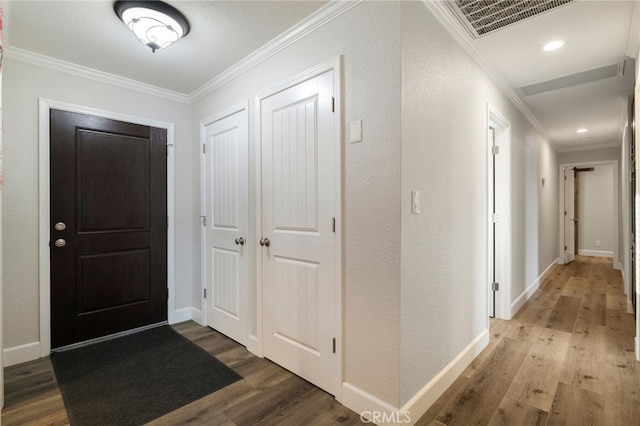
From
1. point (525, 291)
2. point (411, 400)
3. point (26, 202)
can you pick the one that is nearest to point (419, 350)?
point (411, 400)

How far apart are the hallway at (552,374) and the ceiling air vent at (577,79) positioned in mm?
2395

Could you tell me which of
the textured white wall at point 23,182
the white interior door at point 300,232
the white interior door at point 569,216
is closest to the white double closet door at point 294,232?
the white interior door at point 300,232

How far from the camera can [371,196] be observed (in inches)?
Answer: 66.9

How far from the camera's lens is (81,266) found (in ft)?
8.75

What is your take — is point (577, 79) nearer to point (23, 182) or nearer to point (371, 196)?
point (371, 196)

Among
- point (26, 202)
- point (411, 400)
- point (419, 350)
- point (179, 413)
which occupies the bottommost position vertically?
point (179, 413)

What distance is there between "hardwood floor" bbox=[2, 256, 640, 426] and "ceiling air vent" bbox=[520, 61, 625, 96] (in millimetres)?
2397

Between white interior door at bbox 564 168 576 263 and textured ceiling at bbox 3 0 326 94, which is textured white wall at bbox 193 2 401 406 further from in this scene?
white interior door at bbox 564 168 576 263

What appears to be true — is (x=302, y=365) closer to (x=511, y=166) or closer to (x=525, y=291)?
(x=511, y=166)

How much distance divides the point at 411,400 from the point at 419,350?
262mm

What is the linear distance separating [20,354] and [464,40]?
4099 millimetres

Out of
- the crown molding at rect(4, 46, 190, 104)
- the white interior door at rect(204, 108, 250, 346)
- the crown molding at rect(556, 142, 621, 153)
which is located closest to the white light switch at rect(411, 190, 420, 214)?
the white interior door at rect(204, 108, 250, 346)

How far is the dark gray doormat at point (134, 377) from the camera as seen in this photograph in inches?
70.7

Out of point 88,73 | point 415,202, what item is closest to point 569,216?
point 415,202
